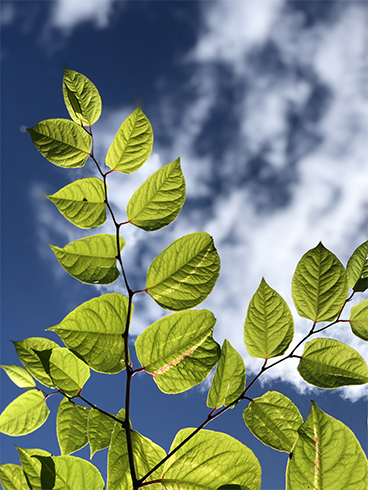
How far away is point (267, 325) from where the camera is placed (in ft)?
1.64

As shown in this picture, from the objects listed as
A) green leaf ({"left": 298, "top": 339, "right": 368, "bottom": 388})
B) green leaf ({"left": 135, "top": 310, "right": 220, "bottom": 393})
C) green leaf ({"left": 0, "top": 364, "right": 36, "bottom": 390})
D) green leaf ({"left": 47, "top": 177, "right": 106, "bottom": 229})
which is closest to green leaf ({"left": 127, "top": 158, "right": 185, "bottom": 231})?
green leaf ({"left": 47, "top": 177, "right": 106, "bottom": 229})

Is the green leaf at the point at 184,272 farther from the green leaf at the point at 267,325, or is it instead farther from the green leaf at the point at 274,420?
the green leaf at the point at 274,420

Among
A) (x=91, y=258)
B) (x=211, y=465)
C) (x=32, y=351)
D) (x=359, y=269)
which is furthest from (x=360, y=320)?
(x=32, y=351)

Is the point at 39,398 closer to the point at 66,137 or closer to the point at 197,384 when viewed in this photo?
the point at 197,384

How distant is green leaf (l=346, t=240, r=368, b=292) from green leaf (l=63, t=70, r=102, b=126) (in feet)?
1.75

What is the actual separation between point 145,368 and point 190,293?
0.41ft

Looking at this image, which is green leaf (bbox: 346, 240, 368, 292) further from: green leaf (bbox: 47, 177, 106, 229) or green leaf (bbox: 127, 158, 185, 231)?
green leaf (bbox: 47, 177, 106, 229)

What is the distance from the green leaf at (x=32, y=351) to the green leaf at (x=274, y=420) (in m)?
0.34

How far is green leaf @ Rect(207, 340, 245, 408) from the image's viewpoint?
0.48m

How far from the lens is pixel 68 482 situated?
0.41 meters

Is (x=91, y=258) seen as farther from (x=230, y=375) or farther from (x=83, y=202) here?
(x=230, y=375)

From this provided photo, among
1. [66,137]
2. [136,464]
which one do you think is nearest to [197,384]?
[136,464]

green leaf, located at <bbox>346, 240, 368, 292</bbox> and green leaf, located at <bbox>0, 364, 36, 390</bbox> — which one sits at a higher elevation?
green leaf, located at <bbox>0, 364, 36, 390</bbox>

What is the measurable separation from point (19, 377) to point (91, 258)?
34 centimetres
